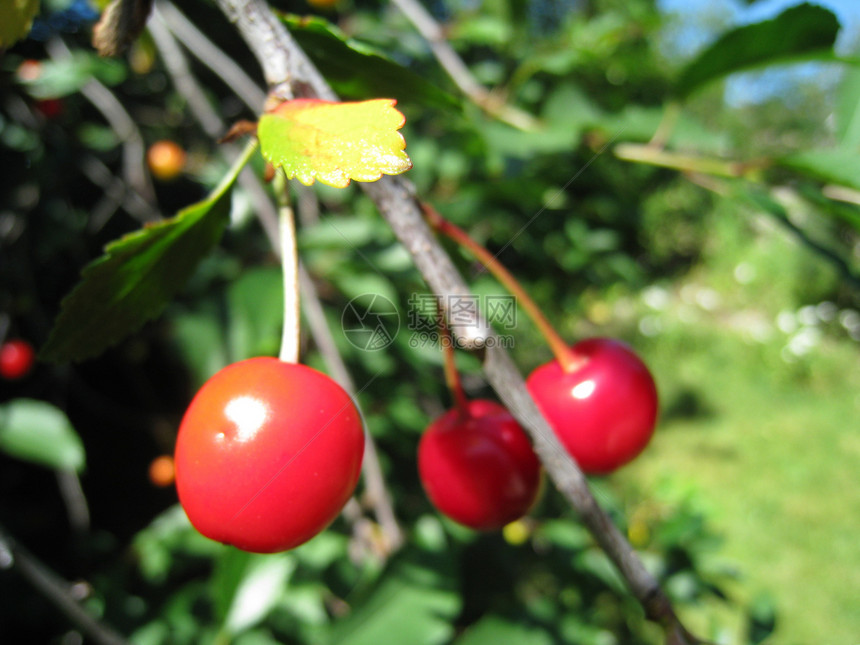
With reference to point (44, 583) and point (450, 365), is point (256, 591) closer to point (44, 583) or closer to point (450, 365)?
point (44, 583)

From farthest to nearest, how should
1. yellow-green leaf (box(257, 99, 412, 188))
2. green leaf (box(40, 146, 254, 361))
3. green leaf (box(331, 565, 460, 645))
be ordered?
1. green leaf (box(331, 565, 460, 645))
2. green leaf (box(40, 146, 254, 361))
3. yellow-green leaf (box(257, 99, 412, 188))

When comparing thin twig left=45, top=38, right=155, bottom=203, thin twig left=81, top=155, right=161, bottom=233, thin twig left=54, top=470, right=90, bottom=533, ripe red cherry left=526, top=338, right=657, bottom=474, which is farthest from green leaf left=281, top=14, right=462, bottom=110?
thin twig left=54, top=470, right=90, bottom=533

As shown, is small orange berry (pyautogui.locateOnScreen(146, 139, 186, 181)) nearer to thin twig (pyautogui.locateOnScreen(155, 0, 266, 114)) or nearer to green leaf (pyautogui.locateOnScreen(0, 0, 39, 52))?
thin twig (pyautogui.locateOnScreen(155, 0, 266, 114))

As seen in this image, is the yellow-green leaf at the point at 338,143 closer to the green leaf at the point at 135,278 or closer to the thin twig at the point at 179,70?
the green leaf at the point at 135,278

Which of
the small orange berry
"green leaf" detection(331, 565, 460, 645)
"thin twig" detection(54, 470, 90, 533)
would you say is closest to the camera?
"green leaf" detection(331, 565, 460, 645)

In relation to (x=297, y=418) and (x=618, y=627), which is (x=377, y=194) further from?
(x=618, y=627)

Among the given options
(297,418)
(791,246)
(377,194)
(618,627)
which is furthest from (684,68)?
(791,246)

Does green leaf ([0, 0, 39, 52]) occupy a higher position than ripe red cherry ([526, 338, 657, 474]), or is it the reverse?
green leaf ([0, 0, 39, 52])

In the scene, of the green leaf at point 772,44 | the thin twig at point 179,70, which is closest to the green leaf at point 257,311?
the thin twig at point 179,70
